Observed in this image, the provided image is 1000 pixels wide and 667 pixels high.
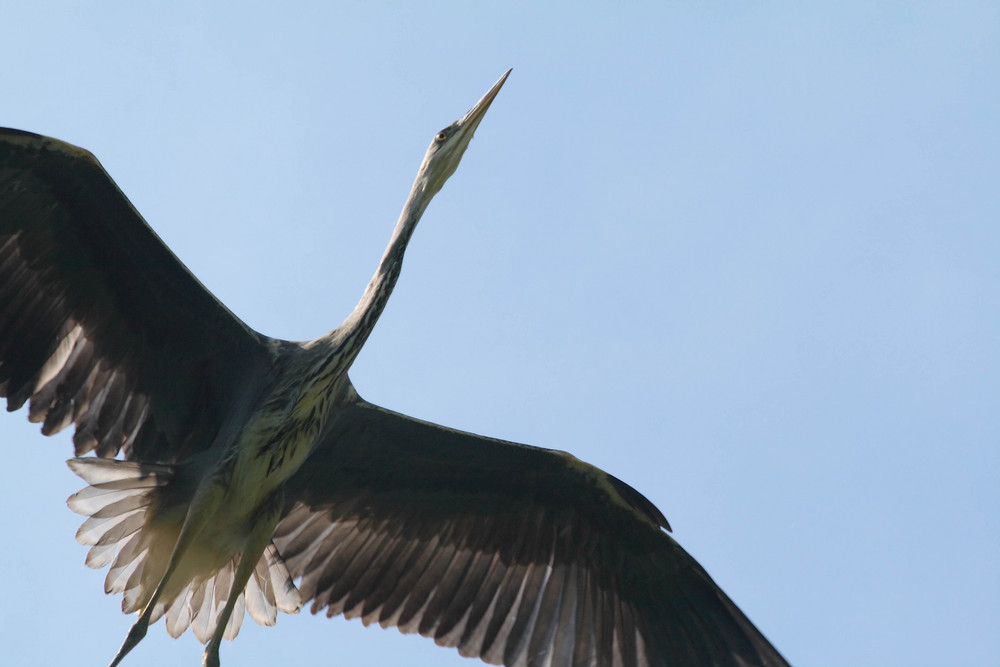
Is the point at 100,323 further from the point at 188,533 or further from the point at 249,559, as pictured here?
the point at 249,559

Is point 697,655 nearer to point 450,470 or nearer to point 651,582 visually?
point 651,582

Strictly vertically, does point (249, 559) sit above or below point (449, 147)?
below

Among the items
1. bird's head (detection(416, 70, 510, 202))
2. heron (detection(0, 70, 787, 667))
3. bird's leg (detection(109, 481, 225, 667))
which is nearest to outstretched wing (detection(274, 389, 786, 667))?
heron (detection(0, 70, 787, 667))

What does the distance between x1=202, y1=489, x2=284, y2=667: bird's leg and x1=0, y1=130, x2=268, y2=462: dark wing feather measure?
0.66 meters

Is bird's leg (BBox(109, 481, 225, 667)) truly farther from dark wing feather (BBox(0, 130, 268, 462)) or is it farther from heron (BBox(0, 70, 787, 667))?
dark wing feather (BBox(0, 130, 268, 462))

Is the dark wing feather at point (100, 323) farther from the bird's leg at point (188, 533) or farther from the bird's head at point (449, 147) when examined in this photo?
the bird's head at point (449, 147)

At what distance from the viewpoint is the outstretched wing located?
8.78m

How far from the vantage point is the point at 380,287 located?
8414 mm

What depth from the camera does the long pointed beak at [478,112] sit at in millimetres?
9297

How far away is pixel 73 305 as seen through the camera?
8203 mm

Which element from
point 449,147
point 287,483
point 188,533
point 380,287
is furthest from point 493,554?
point 449,147

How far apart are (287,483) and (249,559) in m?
0.79

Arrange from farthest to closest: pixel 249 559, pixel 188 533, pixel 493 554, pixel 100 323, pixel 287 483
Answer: pixel 493 554, pixel 287 483, pixel 100 323, pixel 249 559, pixel 188 533

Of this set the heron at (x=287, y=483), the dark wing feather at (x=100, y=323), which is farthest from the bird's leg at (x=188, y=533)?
the dark wing feather at (x=100, y=323)
